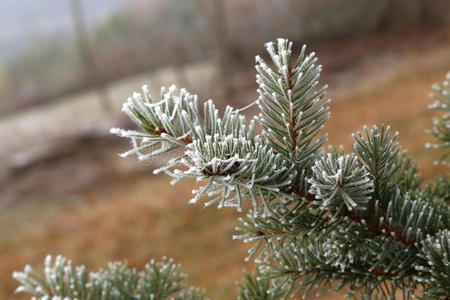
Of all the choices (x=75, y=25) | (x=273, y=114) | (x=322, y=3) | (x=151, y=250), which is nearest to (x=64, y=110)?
(x=75, y=25)

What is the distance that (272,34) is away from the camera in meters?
12.5

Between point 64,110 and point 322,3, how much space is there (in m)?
8.82

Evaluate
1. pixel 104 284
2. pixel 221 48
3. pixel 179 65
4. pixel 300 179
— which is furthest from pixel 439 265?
pixel 179 65

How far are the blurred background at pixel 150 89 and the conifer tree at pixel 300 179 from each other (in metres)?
3.08

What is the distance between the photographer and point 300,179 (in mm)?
721

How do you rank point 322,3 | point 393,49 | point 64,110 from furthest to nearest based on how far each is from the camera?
1. point 64,110
2. point 322,3
3. point 393,49

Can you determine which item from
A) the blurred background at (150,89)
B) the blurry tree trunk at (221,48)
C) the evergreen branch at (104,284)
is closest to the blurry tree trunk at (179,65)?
the blurred background at (150,89)

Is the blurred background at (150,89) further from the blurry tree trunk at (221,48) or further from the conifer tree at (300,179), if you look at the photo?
the conifer tree at (300,179)

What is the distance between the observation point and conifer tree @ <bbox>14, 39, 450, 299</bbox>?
0.63 metres

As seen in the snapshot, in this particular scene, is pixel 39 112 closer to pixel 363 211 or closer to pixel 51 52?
pixel 51 52

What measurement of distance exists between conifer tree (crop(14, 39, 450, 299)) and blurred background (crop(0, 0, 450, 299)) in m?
3.08

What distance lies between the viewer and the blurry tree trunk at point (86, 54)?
40.3ft

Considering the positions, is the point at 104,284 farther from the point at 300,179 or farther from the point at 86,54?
the point at 86,54

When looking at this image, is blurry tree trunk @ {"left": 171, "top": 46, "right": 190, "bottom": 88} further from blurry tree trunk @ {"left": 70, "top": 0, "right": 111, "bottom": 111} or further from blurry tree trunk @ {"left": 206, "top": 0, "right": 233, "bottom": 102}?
blurry tree trunk @ {"left": 70, "top": 0, "right": 111, "bottom": 111}
